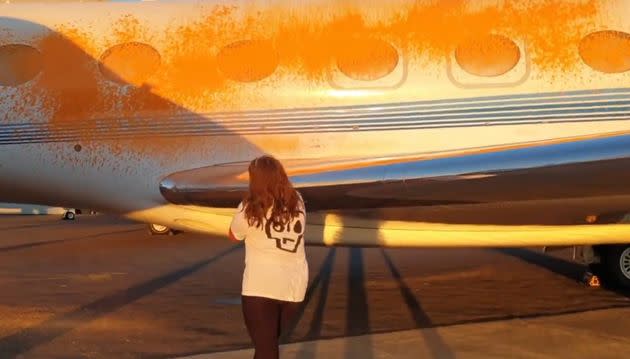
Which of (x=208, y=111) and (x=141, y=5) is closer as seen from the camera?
(x=208, y=111)

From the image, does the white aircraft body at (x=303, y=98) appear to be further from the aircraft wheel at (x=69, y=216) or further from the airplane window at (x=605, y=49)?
the aircraft wheel at (x=69, y=216)

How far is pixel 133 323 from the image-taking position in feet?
26.6

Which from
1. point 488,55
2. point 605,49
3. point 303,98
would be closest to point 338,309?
point 303,98

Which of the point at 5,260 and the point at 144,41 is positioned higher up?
the point at 144,41

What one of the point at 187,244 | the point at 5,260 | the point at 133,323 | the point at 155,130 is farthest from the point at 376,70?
the point at 187,244

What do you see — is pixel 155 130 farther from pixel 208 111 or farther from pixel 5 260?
pixel 5 260

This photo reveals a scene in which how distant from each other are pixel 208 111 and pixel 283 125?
719mm

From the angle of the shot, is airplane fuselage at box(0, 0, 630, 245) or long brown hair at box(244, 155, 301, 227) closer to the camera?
long brown hair at box(244, 155, 301, 227)

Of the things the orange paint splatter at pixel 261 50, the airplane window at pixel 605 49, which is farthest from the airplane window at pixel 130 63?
the airplane window at pixel 605 49

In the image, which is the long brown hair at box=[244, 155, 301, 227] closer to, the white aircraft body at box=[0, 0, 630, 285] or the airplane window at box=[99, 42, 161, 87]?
the white aircraft body at box=[0, 0, 630, 285]

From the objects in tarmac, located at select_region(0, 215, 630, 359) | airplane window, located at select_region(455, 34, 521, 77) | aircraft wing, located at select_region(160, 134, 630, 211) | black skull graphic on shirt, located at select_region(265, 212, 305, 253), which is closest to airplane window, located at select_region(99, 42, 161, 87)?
aircraft wing, located at select_region(160, 134, 630, 211)

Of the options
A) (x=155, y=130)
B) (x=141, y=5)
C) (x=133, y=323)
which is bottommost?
(x=133, y=323)

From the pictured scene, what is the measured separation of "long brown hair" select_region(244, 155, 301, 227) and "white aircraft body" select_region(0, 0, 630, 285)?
222cm

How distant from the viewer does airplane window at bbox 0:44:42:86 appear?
7.80m
